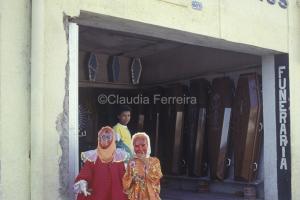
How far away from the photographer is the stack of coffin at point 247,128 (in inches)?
343

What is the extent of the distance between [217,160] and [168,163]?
1.30 meters

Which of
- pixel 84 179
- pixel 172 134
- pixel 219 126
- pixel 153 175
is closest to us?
pixel 84 179

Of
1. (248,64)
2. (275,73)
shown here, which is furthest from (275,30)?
(248,64)

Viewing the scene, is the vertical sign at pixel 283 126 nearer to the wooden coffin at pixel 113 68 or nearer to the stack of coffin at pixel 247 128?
the stack of coffin at pixel 247 128

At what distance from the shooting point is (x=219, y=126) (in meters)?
9.32

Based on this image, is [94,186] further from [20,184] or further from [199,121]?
[199,121]

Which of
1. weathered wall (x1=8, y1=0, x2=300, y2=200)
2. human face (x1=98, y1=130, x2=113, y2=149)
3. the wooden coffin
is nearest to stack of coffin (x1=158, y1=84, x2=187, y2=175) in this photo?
the wooden coffin

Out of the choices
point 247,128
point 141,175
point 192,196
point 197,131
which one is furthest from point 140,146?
point 197,131

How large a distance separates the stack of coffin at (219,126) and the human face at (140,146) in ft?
14.4

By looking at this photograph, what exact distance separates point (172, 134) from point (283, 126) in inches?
127

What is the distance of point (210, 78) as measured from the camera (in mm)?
9898

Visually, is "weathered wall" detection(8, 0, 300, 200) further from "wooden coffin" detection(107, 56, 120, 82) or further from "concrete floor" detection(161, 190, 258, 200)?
"wooden coffin" detection(107, 56, 120, 82)

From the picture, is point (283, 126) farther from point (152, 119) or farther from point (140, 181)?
point (152, 119)

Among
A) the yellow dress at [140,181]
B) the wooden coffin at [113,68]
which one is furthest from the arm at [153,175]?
the wooden coffin at [113,68]
